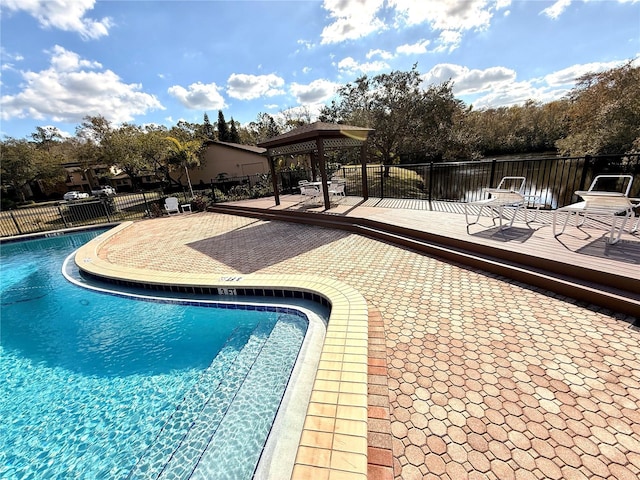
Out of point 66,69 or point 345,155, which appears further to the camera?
point 345,155

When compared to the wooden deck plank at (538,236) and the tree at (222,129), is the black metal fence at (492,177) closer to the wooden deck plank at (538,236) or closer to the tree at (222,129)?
the wooden deck plank at (538,236)

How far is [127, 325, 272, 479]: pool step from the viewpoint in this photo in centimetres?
215

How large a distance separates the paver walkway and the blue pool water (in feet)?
4.03

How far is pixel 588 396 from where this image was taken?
71.4 inches

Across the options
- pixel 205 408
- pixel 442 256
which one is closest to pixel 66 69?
pixel 205 408

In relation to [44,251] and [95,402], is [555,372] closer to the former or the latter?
[95,402]

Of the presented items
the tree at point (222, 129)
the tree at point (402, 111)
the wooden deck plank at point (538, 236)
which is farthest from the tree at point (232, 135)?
the wooden deck plank at point (538, 236)

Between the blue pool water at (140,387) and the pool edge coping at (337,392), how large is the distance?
579 millimetres

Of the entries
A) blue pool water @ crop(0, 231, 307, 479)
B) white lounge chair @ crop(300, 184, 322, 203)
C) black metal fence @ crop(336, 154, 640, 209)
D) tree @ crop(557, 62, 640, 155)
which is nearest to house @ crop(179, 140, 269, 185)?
black metal fence @ crop(336, 154, 640, 209)

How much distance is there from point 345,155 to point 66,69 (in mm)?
15148

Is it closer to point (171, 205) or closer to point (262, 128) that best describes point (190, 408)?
point (171, 205)

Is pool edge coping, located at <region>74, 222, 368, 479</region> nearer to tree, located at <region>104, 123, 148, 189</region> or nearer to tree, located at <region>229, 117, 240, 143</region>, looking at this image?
tree, located at <region>104, 123, 148, 189</region>

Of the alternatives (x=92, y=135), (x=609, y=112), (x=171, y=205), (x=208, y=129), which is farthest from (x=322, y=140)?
(x=208, y=129)

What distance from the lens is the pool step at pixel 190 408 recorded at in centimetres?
215
